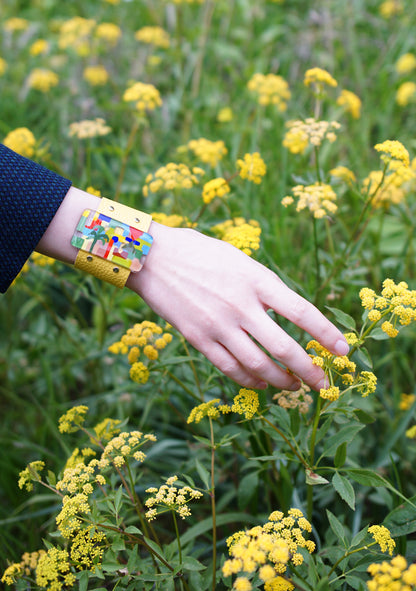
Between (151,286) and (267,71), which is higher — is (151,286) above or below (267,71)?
below

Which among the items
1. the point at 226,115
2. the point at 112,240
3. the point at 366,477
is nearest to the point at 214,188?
the point at 112,240

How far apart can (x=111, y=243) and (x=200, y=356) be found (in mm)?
520

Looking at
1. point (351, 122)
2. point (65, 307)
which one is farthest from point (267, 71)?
point (65, 307)

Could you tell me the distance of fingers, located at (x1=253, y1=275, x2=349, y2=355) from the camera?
101 cm

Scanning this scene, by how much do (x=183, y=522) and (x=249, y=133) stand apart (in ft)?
7.18

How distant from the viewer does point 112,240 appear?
3.78ft

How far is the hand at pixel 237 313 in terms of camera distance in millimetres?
1001

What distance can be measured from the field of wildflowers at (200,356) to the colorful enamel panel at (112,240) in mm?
227

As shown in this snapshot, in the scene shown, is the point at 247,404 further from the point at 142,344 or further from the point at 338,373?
the point at 142,344

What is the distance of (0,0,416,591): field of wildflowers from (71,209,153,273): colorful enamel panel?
8.9 inches

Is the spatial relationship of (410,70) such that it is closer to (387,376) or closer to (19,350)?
(387,376)

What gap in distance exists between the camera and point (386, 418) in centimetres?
175

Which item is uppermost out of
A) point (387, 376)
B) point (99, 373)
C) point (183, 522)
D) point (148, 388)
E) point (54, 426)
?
point (387, 376)

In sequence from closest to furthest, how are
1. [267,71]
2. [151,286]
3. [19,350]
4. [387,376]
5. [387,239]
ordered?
[151,286] → [387,376] → [19,350] → [387,239] → [267,71]
